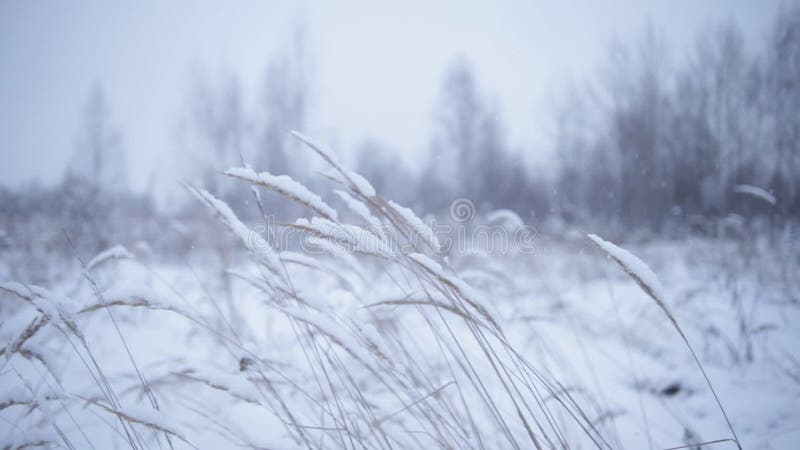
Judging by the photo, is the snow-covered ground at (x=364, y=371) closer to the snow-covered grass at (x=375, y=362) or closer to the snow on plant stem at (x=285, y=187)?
the snow-covered grass at (x=375, y=362)

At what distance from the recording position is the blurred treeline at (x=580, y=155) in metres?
4.65

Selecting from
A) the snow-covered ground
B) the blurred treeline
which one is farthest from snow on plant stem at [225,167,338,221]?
the blurred treeline

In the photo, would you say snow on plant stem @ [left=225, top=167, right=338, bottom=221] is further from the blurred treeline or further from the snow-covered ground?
the blurred treeline

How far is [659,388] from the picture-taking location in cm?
172

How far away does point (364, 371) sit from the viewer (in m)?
1.83

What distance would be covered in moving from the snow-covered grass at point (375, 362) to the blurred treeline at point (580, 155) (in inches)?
53.4

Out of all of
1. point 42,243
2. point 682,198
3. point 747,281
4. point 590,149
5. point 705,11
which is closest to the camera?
point 747,281

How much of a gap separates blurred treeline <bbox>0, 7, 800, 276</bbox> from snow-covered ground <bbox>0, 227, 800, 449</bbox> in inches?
50.6

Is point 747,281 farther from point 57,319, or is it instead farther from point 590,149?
point 590,149

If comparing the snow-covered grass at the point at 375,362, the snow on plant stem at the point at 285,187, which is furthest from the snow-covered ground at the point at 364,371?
the snow on plant stem at the point at 285,187

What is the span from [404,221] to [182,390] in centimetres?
169

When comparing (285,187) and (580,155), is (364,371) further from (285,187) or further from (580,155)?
(580,155)

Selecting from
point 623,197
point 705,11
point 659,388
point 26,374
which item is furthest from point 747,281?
point 705,11

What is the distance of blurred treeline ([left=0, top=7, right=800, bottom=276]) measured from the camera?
4.65 m
